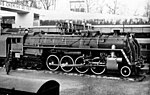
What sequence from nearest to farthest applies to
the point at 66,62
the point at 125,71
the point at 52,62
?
1. the point at 125,71
2. the point at 66,62
3. the point at 52,62

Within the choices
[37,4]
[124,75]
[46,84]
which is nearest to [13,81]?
[46,84]

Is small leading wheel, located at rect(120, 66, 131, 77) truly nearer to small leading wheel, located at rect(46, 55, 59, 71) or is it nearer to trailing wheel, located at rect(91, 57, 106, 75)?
trailing wheel, located at rect(91, 57, 106, 75)

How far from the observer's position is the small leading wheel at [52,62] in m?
11.9

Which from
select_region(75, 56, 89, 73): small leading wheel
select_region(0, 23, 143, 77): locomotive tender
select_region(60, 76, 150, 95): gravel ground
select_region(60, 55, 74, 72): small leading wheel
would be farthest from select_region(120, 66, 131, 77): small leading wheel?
select_region(60, 55, 74, 72): small leading wheel

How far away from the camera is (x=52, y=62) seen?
12.0 meters

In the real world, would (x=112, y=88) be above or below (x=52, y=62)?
below

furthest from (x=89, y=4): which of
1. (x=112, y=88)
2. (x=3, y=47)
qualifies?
(x=112, y=88)

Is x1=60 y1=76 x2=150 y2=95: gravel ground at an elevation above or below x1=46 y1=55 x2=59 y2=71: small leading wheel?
below

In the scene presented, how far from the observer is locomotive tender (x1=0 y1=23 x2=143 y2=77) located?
10.6 metres

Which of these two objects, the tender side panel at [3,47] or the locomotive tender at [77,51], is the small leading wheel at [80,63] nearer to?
the locomotive tender at [77,51]

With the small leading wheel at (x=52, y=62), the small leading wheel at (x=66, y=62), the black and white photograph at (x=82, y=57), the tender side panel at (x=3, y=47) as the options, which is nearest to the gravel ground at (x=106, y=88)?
the black and white photograph at (x=82, y=57)

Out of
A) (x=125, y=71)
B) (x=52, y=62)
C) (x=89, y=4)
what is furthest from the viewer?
(x=89, y=4)

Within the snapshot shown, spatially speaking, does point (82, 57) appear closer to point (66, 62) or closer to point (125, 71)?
point (66, 62)

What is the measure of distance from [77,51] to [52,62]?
4.51ft
